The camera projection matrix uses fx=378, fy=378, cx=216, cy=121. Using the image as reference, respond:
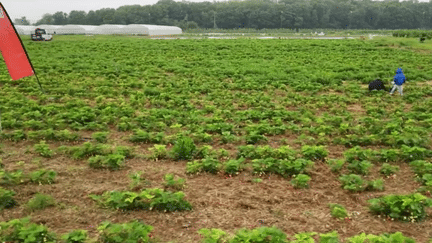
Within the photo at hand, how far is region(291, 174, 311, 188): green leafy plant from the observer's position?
685cm

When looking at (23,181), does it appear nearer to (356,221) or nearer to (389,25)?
(356,221)

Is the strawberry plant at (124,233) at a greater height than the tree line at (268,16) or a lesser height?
lesser

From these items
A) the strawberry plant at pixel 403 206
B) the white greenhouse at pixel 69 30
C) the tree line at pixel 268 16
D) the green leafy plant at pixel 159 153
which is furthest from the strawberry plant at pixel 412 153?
the tree line at pixel 268 16

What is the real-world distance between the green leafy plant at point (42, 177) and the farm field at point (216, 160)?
2 centimetres

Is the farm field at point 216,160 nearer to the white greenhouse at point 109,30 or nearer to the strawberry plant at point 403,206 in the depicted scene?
the strawberry plant at point 403,206

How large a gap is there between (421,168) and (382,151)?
1.02 meters

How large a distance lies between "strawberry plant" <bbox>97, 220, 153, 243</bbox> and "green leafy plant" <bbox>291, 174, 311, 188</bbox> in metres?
3.02

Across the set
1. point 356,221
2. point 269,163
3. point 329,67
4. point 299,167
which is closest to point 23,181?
point 269,163

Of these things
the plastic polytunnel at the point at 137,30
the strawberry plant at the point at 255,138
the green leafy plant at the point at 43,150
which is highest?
the plastic polytunnel at the point at 137,30

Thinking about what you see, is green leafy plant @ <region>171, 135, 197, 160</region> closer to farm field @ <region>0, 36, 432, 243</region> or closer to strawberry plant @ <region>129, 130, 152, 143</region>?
farm field @ <region>0, 36, 432, 243</region>

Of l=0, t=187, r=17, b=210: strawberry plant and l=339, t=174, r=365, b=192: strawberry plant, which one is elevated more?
l=0, t=187, r=17, b=210: strawberry plant

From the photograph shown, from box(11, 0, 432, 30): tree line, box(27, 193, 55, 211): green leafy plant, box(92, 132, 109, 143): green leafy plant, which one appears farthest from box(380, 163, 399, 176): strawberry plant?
box(11, 0, 432, 30): tree line

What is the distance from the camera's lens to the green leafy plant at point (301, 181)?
22.5ft

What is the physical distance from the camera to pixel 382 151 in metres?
8.36
